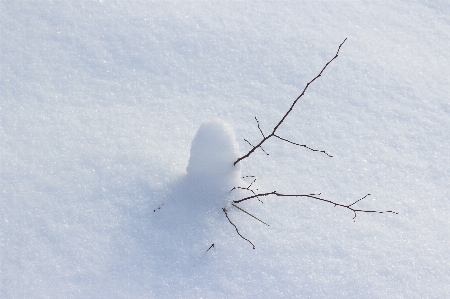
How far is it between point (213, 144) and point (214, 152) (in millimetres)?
30

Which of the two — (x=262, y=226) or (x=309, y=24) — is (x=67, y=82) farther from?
(x=309, y=24)

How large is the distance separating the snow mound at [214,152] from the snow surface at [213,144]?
0.06 feet

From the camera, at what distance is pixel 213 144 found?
1661 mm

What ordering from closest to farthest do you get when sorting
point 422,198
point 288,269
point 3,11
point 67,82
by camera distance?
point 288,269 → point 422,198 → point 67,82 → point 3,11

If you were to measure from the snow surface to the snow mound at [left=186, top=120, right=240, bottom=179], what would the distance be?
0.06ft

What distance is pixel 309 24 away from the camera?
2.73 metres

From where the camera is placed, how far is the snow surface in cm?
157

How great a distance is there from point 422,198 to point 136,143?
4.07 ft

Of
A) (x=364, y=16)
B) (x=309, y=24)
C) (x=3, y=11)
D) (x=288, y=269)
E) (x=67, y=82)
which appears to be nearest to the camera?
(x=288, y=269)

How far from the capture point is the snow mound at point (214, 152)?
5.45 ft

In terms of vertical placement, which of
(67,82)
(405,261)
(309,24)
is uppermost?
(309,24)

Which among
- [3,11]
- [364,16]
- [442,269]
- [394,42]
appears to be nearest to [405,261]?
[442,269]

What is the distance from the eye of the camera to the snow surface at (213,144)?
1.57m

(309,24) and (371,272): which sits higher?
(309,24)
